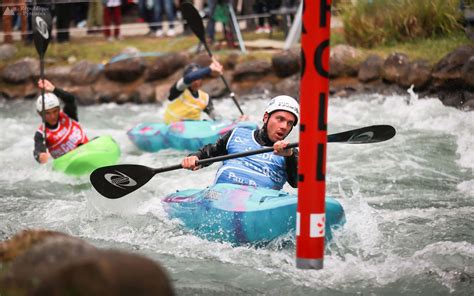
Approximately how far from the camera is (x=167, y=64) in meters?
13.5

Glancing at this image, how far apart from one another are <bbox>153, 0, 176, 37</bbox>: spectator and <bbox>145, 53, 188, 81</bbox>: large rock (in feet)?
4.59

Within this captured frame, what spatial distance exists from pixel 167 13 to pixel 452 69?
6229mm

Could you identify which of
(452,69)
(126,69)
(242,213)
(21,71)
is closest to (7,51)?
(21,71)

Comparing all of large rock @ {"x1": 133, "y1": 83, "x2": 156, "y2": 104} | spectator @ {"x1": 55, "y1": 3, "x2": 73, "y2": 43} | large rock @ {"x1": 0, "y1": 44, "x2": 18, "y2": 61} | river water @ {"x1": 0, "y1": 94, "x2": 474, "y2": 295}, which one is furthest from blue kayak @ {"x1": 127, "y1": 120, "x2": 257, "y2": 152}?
spectator @ {"x1": 55, "y1": 3, "x2": 73, "y2": 43}

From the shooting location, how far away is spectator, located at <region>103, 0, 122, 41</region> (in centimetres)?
1445

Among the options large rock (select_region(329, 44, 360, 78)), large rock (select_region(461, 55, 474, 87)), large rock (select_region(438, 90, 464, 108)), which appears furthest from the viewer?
large rock (select_region(329, 44, 360, 78))

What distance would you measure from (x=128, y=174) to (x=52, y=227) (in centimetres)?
82

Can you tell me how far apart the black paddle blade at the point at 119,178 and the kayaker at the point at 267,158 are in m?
0.39

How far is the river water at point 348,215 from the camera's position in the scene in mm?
4754

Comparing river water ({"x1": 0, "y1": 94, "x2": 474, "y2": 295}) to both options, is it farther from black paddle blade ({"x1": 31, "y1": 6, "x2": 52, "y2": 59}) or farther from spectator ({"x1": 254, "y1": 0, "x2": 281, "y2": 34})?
spectator ({"x1": 254, "y1": 0, "x2": 281, "y2": 34})

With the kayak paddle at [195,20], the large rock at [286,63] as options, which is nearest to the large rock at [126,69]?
the large rock at [286,63]

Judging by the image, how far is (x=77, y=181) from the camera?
8.10 metres

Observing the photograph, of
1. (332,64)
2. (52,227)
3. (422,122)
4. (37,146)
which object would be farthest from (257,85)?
(52,227)

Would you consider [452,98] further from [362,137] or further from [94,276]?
[94,276]
